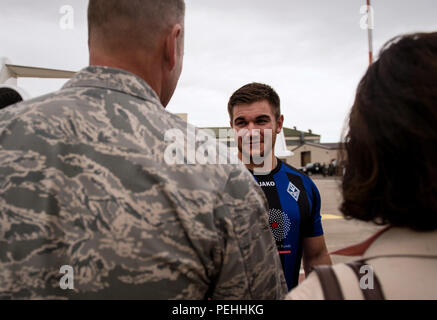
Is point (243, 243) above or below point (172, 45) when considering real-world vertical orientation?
below

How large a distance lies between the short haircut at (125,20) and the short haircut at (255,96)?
157 centimetres

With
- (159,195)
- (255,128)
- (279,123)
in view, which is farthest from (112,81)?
(279,123)

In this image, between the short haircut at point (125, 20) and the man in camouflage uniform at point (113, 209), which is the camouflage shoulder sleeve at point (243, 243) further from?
the short haircut at point (125, 20)

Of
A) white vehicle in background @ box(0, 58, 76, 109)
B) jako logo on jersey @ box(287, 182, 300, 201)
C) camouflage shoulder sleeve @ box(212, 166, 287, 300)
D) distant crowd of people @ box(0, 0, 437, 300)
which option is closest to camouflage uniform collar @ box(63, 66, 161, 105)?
distant crowd of people @ box(0, 0, 437, 300)

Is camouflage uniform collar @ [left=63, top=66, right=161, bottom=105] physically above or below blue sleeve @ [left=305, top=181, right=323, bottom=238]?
above

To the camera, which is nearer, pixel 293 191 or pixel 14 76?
pixel 293 191

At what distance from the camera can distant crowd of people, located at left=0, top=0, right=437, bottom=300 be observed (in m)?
0.88

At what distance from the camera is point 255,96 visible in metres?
2.70

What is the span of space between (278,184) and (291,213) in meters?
0.27

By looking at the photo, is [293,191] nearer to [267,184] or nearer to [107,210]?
[267,184]

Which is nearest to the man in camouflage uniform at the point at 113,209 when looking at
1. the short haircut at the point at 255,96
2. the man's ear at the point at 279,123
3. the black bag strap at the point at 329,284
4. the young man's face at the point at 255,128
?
the black bag strap at the point at 329,284

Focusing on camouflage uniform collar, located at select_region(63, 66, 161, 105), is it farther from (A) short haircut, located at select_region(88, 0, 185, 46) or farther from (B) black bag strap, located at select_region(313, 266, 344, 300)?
(B) black bag strap, located at select_region(313, 266, 344, 300)

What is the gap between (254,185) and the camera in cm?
118
